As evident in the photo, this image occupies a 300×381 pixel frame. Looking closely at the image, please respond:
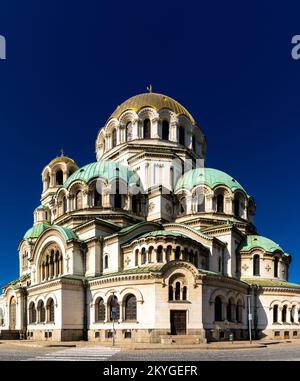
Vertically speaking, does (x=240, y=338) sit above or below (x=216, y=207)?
below

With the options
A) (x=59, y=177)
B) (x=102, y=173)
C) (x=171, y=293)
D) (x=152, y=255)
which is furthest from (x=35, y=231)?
(x=171, y=293)

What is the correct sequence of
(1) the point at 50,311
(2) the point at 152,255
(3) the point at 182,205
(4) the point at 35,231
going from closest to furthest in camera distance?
(2) the point at 152,255 < (1) the point at 50,311 < (3) the point at 182,205 < (4) the point at 35,231

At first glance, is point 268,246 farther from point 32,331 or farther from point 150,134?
point 32,331

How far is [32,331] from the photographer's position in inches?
1638

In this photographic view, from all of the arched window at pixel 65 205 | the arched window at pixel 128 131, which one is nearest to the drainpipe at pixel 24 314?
the arched window at pixel 65 205

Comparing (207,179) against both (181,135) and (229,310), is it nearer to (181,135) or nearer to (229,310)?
(181,135)

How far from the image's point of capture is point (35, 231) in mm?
56844

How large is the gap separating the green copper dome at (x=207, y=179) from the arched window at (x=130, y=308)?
16.9m

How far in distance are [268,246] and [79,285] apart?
68.7 ft

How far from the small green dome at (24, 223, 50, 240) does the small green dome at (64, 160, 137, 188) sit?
11.7 m

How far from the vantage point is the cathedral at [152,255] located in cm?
3462

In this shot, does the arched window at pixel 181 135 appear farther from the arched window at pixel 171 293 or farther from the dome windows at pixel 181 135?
the arched window at pixel 171 293

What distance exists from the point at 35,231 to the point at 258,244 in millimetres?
29295

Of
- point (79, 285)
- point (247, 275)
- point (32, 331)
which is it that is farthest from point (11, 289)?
point (247, 275)
